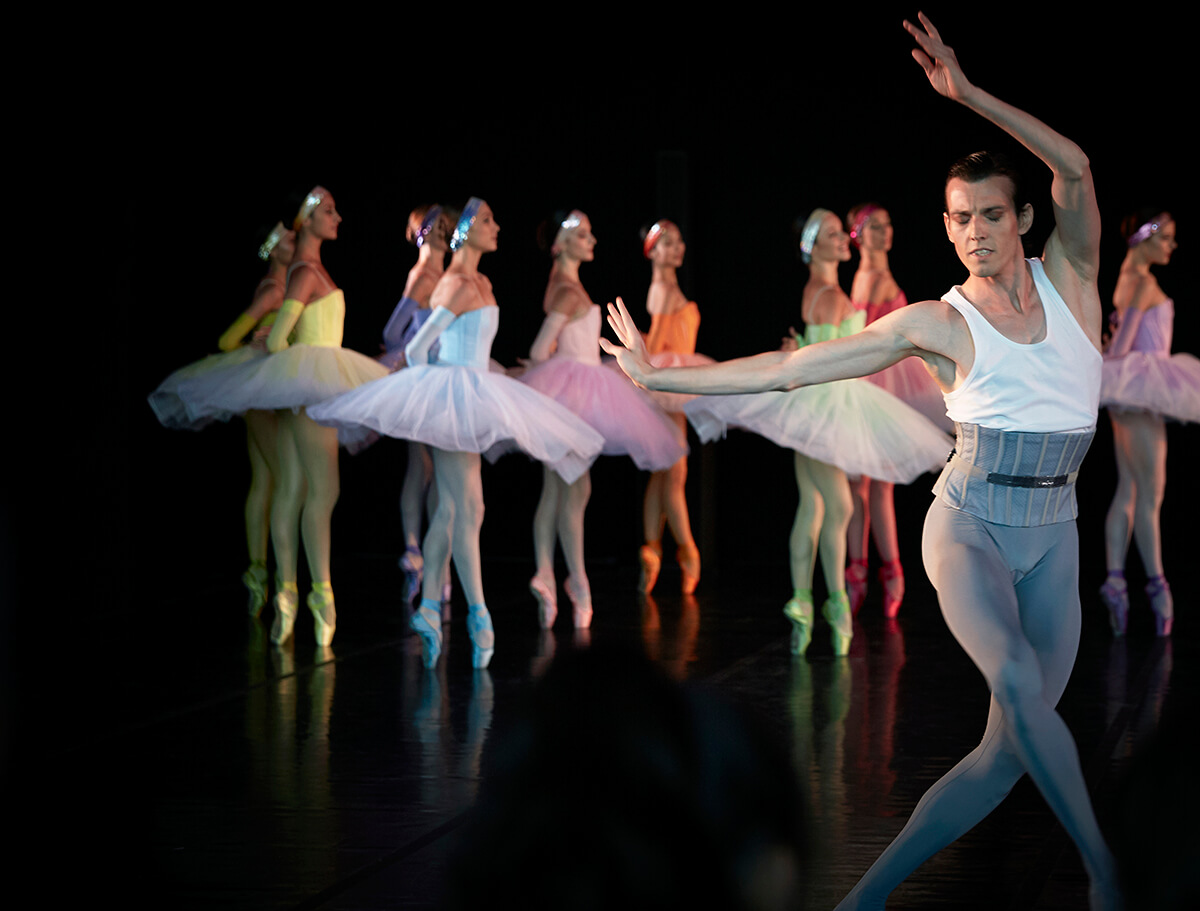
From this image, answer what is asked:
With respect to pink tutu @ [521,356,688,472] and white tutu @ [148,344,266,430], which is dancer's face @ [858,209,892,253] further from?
white tutu @ [148,344,266,430]

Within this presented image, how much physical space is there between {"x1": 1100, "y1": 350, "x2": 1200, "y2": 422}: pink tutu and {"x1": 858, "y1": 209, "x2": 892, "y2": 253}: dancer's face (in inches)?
42.3

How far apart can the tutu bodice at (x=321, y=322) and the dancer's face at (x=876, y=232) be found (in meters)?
2.24

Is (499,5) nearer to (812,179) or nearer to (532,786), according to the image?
(812,179)

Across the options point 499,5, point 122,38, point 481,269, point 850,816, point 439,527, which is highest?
point 499,5

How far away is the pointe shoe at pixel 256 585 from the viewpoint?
21.6 feet

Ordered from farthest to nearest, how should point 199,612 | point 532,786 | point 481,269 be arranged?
1. point 481,269
2. point 199,612
3. point 532,786

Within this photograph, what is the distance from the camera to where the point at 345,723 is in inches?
176

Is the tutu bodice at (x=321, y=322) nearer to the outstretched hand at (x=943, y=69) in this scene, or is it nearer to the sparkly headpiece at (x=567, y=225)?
the sparkly headpiece at (x=567, y=225)

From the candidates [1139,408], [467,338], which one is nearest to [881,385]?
Answer: [1139,408]

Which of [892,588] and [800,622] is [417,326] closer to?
[800,622]

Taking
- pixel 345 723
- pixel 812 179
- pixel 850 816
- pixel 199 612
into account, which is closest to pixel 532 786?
pixel 850 816

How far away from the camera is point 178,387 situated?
600 cm

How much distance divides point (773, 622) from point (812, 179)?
10.0 ft

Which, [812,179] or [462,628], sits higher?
[812,179]
